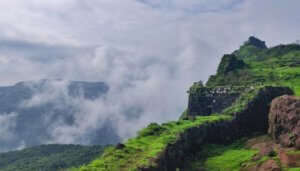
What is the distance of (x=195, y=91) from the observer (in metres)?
117

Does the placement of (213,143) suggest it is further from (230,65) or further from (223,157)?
(230,65)

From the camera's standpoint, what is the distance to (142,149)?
56.5m

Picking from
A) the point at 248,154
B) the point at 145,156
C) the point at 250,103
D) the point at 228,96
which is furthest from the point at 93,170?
the point at 228,96

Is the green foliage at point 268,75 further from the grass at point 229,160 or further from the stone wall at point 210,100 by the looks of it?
the grass at point 229,160

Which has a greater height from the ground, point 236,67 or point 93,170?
point 236,67

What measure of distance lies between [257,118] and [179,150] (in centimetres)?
2550

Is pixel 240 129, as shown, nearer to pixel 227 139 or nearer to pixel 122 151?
pixel 227 139

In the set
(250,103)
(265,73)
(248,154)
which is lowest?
(248,154)

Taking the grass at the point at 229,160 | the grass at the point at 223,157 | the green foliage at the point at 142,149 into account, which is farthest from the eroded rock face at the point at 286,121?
the green foliage at the point at 142,149

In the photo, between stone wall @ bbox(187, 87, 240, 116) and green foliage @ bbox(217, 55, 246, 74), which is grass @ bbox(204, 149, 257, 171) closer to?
stone wall @ bbox(187, 87, 240, 116)

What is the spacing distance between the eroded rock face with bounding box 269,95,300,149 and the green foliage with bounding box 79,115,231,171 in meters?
12.6

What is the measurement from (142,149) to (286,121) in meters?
25.0

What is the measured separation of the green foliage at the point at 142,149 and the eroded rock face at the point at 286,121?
12644 millimetres

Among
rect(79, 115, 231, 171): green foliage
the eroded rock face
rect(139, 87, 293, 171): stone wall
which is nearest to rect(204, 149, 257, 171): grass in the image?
rect(139, 87, 293, 171): stone wall
